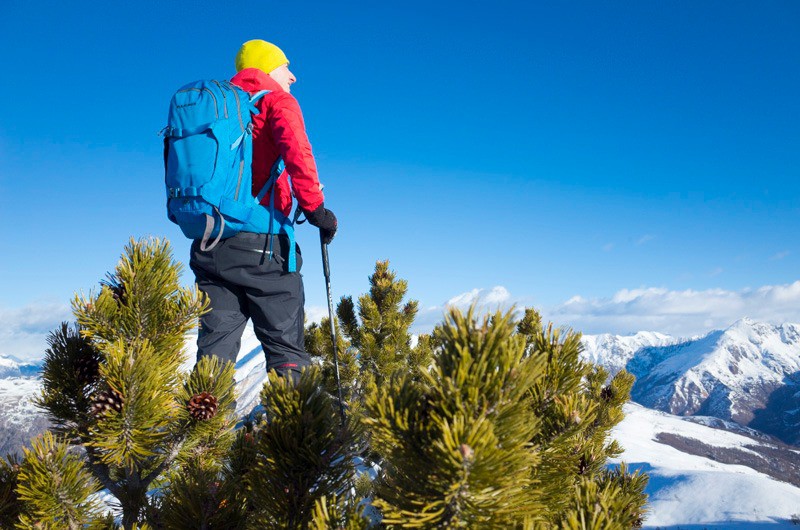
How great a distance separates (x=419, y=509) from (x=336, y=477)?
0.39 meters

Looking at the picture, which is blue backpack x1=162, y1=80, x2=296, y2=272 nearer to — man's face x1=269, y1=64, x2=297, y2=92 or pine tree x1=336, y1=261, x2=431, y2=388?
man's face x1=269, y1=64, x2=297, y2=92

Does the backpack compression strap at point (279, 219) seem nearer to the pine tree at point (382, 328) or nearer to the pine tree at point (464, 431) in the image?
the pine tree at point (464, 431)

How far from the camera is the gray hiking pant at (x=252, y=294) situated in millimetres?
3355

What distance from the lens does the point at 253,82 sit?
4.02 metres

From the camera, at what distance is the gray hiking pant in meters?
3.36

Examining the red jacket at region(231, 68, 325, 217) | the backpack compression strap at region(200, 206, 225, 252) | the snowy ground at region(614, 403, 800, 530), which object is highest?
the red jacket at region(231, 68, 325, 217)

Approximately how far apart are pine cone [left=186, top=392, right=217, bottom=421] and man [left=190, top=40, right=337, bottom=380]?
1.26 meters

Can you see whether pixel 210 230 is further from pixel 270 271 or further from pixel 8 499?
pixel 8 499

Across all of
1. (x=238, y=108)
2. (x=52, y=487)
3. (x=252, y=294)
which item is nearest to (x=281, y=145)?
(x=238, y=108)

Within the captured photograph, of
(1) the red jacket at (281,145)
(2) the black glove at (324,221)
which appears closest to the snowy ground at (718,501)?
(2) the black glove at (324,221)

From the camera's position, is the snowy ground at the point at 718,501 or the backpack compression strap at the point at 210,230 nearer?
the backpack compression strap at the point at 210,230

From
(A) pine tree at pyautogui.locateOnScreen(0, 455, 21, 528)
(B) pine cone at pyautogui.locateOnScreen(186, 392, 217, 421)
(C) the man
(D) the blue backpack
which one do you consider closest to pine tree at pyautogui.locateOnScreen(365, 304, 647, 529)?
(B) pine cone at pyautogui.locateOnScreen(186, 392, 217, 421)

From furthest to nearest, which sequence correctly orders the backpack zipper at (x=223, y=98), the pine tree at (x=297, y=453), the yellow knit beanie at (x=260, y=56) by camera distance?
the yellow knit beanie at (x=260, y=56) → the backpack zipper at (x=223, y=98) → the pine tree at (x=297, y=453)

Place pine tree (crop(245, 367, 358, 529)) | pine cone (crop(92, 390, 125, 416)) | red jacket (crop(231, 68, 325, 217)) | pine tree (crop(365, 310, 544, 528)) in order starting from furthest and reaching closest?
1. red jacket (crop(231, 68, 325, 217))
2. pine cone (crop(92, 390, 125, 416))
3. pine tree (crop(245, 367, 358, 529))
4. pine tree (crop(365, 310, 544, 528))
